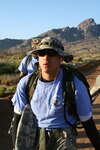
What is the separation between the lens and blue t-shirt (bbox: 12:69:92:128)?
13.1 feet

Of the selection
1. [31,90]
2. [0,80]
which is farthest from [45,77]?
[0,80]

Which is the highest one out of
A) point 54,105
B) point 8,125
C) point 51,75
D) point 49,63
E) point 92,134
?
point 49,63

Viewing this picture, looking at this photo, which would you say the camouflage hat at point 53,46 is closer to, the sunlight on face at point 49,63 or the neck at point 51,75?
the sunlight on face at point 49,63

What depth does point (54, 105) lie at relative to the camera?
13.1 feet

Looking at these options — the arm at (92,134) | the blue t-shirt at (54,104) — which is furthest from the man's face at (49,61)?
the arm at (92,134)

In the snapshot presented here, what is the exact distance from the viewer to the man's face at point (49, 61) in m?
3.99

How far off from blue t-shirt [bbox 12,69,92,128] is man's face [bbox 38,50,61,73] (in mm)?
110

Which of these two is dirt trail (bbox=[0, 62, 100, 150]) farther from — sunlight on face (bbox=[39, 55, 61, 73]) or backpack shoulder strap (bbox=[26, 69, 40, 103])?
sunlight on face (bbox=[39, 55, 61, 73])

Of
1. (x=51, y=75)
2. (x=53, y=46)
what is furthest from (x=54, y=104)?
(x=53, y=46)

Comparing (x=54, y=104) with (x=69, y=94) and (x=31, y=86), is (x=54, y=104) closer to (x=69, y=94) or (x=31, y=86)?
(x=69, y=94)

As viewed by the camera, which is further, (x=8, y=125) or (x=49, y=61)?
(x=8, y=125)

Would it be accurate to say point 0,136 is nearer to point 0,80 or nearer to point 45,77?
point 45,77

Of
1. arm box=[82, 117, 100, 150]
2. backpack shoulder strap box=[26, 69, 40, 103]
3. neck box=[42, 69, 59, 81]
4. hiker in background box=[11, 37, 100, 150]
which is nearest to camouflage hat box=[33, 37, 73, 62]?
hiker in background box=[11, 37, 100, 150]

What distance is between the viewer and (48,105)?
404cm
